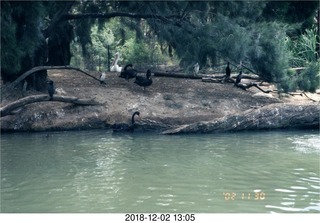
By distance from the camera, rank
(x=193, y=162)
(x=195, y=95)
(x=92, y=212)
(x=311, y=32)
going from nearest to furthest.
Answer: (x=92, y=212)
(x=193, y=162)
(x=195, y=95)
(x=311, y=32)

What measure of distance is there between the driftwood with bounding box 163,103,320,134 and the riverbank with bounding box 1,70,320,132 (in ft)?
1.63

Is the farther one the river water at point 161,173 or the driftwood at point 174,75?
the driftwood at point 174,75

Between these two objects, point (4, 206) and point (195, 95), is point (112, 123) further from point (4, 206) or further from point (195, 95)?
point (4, 206)

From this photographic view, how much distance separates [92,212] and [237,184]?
9.18 ft

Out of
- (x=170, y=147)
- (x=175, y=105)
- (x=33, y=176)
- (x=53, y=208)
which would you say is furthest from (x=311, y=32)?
(x=53, y=208)

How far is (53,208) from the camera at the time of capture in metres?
7.55

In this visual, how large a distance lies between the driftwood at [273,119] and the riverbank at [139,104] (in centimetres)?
50

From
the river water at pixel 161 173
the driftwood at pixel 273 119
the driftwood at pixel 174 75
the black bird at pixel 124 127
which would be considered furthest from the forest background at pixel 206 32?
the black bird at pixel 124 127

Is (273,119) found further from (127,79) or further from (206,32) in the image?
(127,79)

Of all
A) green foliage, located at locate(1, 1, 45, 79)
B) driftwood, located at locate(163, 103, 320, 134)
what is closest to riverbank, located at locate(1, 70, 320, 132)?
driftwood, located at locate(163, 103, 320, 134)

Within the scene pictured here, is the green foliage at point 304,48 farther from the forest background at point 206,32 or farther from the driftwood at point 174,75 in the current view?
the driftwood at point 174,75

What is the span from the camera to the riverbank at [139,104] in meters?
16.2

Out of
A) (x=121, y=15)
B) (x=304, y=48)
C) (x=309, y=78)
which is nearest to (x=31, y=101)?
(x=121, y=15)

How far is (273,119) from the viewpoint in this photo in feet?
52.0
